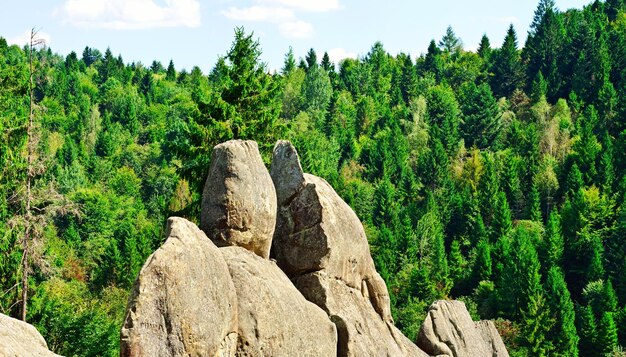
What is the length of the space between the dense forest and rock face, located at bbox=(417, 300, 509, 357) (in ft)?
30.2

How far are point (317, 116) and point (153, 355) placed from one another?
5865 inches

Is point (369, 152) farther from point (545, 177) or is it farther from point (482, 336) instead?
point (482, 336)

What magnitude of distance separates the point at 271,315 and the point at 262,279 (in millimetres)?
840

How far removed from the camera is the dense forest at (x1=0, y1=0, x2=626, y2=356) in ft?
113

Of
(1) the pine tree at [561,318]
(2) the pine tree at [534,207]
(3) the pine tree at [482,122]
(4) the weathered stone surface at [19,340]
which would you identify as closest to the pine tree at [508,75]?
(3) the pine tree at [482,122]

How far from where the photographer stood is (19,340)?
13.9m

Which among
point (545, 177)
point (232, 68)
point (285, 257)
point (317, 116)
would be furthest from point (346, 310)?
point (317, 116)

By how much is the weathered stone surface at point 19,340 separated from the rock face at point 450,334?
15.6m

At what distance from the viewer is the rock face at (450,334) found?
2781cm

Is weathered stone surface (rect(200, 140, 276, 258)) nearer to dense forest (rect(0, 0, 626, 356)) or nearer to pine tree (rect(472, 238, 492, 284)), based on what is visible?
dense forest (rect(0, 0, 626, 356))

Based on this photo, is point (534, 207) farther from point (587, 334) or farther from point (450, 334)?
point (450, 334)

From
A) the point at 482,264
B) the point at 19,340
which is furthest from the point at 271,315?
the point at 482,264

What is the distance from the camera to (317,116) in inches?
6432

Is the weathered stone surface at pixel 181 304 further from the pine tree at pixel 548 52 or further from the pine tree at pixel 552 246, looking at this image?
the pine tree at pixel 548 52
